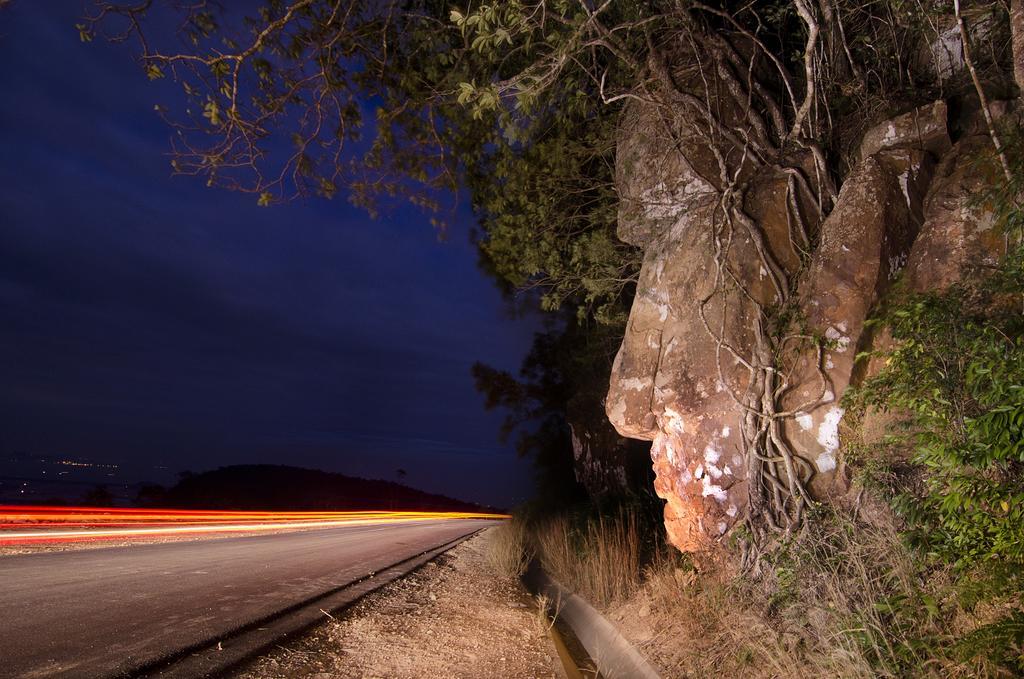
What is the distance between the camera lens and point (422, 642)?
605 centimetres

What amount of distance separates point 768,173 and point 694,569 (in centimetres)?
467

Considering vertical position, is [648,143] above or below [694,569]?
above

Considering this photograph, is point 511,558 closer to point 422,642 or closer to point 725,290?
point 422,642

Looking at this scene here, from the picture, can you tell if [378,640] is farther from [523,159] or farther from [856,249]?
[523,159]

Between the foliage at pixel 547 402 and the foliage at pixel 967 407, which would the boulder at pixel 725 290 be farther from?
the foliage at pixel 547 402

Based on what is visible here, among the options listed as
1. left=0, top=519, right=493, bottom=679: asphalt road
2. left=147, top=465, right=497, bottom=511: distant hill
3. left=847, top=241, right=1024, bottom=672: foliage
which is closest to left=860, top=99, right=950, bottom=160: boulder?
left=847, top=241, right=1024, bottom=672: foliage

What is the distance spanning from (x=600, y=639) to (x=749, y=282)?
4.37 m

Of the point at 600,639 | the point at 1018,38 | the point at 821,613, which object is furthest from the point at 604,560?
the point at 1018,38

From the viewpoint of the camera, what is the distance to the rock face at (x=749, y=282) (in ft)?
17.9

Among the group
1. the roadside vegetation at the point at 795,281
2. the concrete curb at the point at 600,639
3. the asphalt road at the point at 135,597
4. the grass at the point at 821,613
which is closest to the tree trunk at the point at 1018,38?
the roadside vegetation at the point at 795,281

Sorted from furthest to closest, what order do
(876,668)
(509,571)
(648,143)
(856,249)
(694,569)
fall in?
(509,571) < (648,143) < (694,569) < (856,249) < (876,668)

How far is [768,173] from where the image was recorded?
6918 millimetres

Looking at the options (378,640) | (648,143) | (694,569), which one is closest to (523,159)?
(648,143)

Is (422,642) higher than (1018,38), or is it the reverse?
(1018,38)
